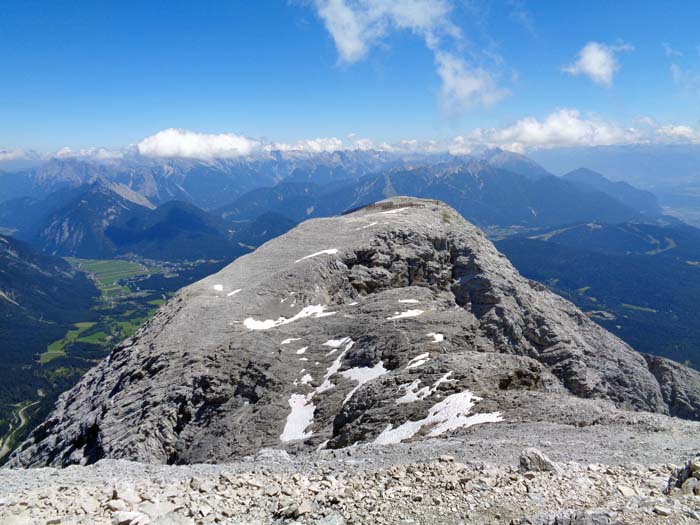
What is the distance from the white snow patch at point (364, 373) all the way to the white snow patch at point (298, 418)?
3845 mm

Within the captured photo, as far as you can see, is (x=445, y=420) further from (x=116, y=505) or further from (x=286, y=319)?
(x=286, y=319)

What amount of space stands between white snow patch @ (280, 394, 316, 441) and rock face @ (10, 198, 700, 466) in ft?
0.43

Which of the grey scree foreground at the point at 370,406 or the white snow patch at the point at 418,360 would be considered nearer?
the grey scree foreground at the point at 370,406

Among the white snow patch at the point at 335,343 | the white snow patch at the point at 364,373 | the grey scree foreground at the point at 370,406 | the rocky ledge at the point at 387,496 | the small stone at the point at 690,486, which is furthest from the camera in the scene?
the white snow patch at the point at 335,343

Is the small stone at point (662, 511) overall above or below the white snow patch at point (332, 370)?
above

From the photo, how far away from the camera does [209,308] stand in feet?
180

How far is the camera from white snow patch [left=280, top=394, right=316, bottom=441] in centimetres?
3771

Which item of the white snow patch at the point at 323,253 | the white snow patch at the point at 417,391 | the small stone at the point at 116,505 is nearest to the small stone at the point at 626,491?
the small stone at the point at 116,505

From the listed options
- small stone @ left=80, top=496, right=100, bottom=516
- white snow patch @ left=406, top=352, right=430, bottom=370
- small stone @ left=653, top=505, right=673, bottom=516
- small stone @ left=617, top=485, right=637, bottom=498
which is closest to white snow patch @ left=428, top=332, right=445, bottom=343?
white snow patch @ left=406, top=352, right=430, bottom=370

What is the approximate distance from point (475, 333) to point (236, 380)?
2555cm

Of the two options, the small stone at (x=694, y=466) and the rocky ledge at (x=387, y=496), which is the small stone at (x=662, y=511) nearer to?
the rocky ledge at (x=387, y=496)

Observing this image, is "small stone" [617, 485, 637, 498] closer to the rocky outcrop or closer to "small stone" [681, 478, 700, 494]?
"small stone" [681, 478, 700, 494]

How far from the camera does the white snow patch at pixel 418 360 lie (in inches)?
1487

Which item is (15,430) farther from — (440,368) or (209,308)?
(440,368)
